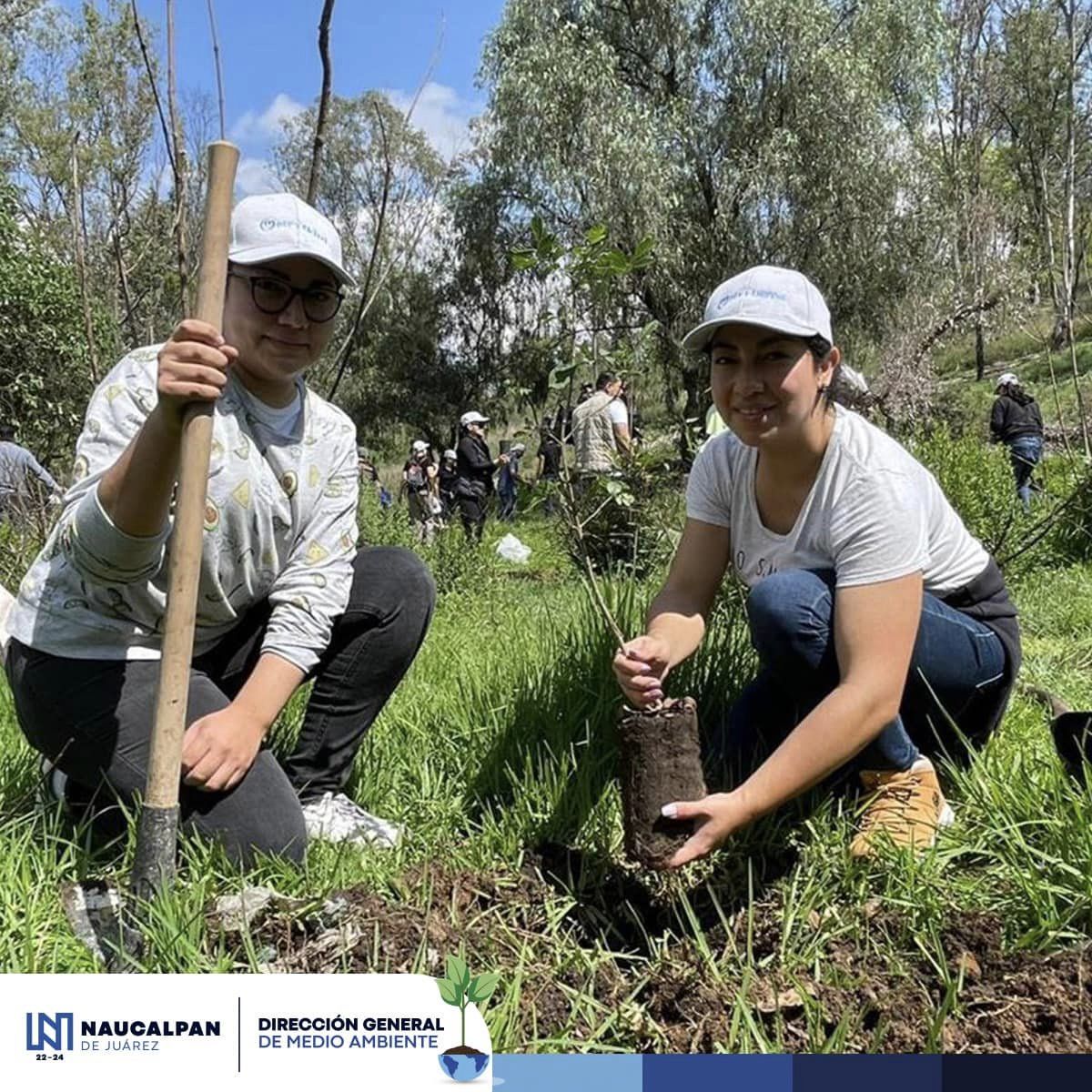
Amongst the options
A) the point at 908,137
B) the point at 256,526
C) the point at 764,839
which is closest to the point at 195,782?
the point at 256,526

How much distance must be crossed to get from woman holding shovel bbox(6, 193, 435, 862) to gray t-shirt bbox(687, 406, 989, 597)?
0.91 metres

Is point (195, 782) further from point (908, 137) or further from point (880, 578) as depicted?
point (908, 137)

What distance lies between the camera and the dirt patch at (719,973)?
145 centimetres

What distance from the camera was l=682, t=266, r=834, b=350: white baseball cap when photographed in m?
1.75

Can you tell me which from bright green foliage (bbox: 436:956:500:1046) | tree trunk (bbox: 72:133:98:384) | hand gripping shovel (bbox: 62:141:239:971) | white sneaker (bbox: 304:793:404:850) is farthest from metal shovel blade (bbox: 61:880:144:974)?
tree trunk (bbox: 72:133:98:384)

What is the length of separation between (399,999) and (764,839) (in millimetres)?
890

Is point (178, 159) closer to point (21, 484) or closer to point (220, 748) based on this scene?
point (220, 748)

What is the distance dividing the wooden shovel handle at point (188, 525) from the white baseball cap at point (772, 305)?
0.86 m

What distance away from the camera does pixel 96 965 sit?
1.63 m

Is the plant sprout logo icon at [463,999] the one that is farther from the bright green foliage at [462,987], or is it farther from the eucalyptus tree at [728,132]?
the eucalyptus tree at [728,132]

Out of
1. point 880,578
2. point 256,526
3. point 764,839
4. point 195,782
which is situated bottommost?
point 764,839

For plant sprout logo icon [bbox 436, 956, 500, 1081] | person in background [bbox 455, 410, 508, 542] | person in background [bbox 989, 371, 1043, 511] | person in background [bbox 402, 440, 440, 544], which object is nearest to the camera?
plant sprout logo icon [bbox 436, 956, 500, 1081]

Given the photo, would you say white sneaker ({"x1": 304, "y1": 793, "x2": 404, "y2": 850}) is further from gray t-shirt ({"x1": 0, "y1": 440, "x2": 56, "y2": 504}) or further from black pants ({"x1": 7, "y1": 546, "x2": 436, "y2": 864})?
gray t-shirt ({"x1": 0, "y1": 440, "x2": 56, "y2": 504})

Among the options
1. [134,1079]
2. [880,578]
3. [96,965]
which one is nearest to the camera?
[134,1079]
